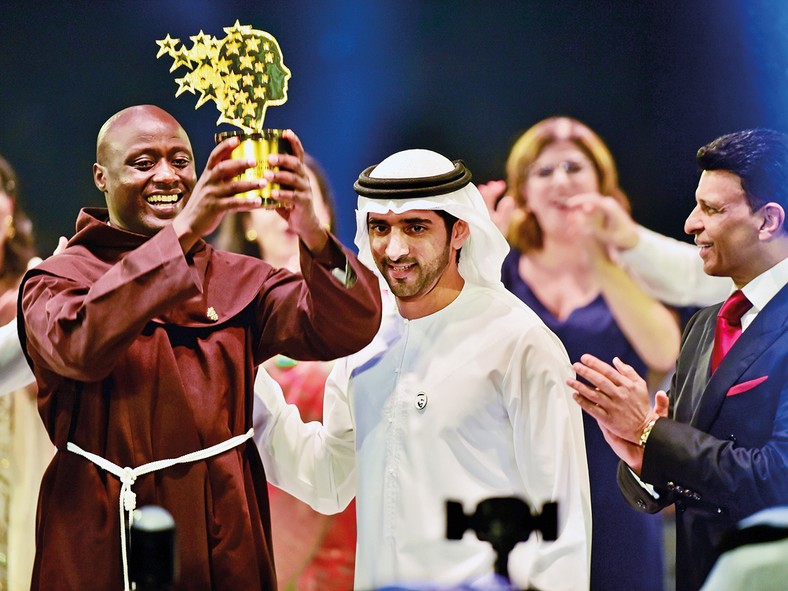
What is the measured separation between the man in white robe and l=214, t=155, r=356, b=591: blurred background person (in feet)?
2.68

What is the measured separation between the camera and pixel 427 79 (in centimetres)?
498

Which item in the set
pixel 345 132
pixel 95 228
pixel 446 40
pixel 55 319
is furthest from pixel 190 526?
pixel 446 40

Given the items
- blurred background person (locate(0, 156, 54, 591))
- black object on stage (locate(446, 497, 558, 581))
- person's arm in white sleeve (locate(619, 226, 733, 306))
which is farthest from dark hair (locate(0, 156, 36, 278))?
person's arm in white sleeve (locate(619, 226, 733, 306))

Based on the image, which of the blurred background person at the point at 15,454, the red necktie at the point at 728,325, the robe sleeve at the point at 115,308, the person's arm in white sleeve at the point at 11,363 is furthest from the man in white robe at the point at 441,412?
the blurred background person at the point at 15,454

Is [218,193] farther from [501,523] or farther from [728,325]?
[728,325]

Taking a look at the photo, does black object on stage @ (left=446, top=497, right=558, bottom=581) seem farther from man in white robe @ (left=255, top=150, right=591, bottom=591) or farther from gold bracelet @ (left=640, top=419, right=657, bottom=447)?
gold bracelet @ (left=640, top=419, right=657, bottom=447)

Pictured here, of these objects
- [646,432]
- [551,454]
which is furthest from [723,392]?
[551,454]

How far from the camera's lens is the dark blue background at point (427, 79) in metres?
4.77

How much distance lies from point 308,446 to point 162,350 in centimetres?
88

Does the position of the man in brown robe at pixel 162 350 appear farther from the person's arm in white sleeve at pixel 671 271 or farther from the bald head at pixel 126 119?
the person's arm in white sleeve at pixel 671 271

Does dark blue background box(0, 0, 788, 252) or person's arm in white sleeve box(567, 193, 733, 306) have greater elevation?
dark blue background box(0, 0, 788, 252)

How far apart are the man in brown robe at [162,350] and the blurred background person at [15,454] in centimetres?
150

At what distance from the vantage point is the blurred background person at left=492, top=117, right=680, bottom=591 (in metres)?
4.84

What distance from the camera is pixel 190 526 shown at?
3682mm
